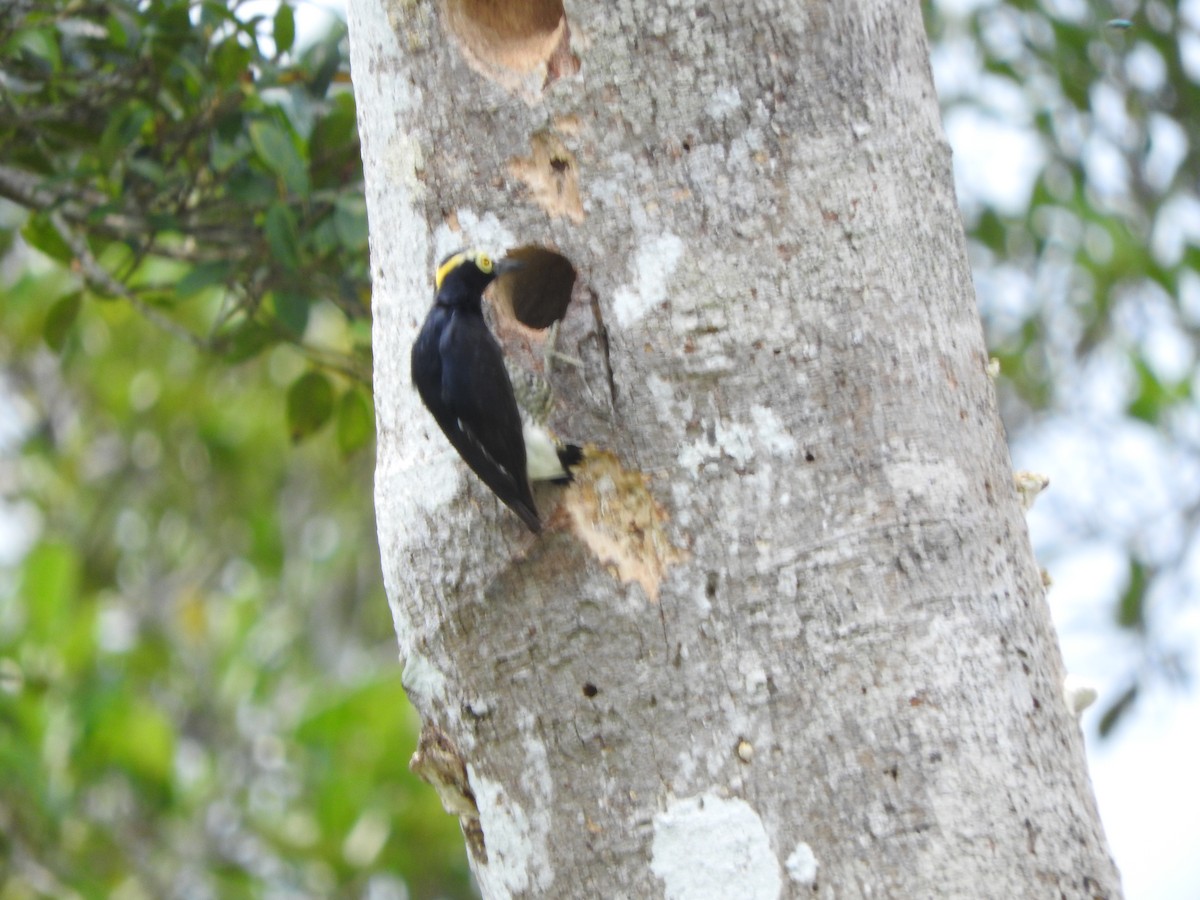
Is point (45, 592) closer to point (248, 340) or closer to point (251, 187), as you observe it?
point (248, 340)

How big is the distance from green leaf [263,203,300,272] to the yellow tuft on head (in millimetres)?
819

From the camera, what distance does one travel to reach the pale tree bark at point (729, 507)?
2.04 meters

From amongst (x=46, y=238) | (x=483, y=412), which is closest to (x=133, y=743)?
(x=46, y=238)

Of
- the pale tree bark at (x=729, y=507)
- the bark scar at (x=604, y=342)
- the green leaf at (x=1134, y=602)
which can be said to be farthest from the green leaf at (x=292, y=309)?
the green leaf at (x=1134, y=602)

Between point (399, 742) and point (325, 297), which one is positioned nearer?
point (325, 297)

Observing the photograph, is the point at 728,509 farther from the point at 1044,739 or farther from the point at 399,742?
the point at 399,742

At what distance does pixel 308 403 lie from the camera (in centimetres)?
378

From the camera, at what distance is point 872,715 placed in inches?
80.4

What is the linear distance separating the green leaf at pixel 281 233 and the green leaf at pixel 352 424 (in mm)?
703

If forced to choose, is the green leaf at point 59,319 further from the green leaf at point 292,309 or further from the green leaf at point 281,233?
the green leaf at point 281,233

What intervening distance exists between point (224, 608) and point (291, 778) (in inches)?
45.9

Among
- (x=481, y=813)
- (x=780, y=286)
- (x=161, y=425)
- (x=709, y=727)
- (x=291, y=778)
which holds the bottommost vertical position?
(x=291, y=778)

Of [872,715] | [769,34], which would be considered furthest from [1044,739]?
[769,34]

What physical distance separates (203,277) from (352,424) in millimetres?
624
